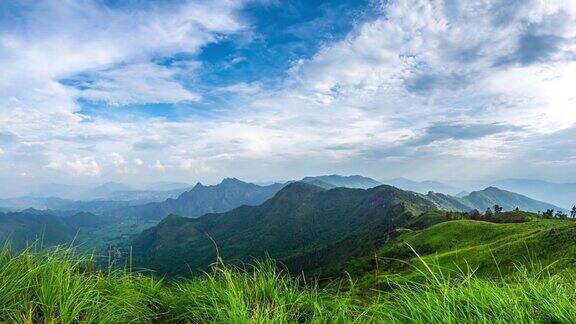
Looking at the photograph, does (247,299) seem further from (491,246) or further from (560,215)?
(560,215)

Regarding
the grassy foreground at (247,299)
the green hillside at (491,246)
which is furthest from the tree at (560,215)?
the grassy foreground at (247,299)

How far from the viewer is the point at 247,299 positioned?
6.16m

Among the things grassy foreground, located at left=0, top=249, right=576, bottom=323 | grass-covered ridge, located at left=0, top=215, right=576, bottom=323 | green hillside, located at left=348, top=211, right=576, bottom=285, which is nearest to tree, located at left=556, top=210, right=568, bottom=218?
green hillside, located at left=348, top=211, right=576, bottom=285

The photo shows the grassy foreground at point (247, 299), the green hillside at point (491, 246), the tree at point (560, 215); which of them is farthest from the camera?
the tree at point (560, 215)

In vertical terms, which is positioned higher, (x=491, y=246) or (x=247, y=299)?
(x=247, y=299)

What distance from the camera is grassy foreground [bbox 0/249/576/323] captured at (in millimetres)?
4527

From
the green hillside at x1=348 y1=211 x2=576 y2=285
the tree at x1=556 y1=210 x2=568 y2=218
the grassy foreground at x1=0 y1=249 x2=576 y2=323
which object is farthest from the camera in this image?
the tree at x1=556 y1=210 x2=568 y2=218

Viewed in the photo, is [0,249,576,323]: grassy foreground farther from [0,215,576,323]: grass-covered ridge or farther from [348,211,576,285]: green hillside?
[348,211,576,285]: green hillside

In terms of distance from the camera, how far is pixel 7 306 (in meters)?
5.30

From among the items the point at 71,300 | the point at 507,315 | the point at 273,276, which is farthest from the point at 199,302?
the point at 507,315

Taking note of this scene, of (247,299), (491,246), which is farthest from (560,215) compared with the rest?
(247,299)

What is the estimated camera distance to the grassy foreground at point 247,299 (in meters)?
4.53

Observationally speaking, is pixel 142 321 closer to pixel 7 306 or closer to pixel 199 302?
pixel 199 302

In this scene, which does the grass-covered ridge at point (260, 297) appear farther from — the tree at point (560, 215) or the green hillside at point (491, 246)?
the tree at point (560, 215)
